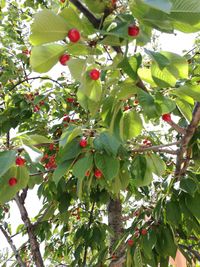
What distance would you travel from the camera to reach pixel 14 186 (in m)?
1.42

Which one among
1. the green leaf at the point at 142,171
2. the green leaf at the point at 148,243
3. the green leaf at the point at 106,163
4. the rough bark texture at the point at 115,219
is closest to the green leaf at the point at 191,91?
the green leaf at the point at 106,163

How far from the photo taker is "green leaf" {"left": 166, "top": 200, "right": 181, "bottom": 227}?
1.63 m

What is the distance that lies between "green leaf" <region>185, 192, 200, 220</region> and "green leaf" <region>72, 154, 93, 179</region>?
468mm

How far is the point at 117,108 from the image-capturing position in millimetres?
1282

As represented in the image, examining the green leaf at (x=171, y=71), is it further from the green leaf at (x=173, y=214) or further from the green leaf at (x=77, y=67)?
the green leaf at (x=173, y=214)

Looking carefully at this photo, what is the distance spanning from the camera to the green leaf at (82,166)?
4.40 feet

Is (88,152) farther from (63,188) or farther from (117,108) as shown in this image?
(63,188)

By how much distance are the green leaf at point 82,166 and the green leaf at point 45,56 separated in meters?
0.42

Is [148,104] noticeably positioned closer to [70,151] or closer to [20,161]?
[70,151]

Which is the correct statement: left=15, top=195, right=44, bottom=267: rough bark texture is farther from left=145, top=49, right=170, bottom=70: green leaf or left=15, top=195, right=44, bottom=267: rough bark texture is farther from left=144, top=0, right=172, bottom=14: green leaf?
left=144, top=0, right=172, bottom=14: green leaf

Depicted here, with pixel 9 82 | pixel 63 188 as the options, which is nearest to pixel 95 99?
pixel 63 188

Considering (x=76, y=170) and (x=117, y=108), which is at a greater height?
(x=117, y=108)

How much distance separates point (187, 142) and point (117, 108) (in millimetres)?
499

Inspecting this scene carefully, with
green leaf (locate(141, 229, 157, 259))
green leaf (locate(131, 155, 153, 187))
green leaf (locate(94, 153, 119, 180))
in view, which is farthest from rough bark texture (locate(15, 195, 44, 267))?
green leaf (locate(94, 153, 119, 180))
